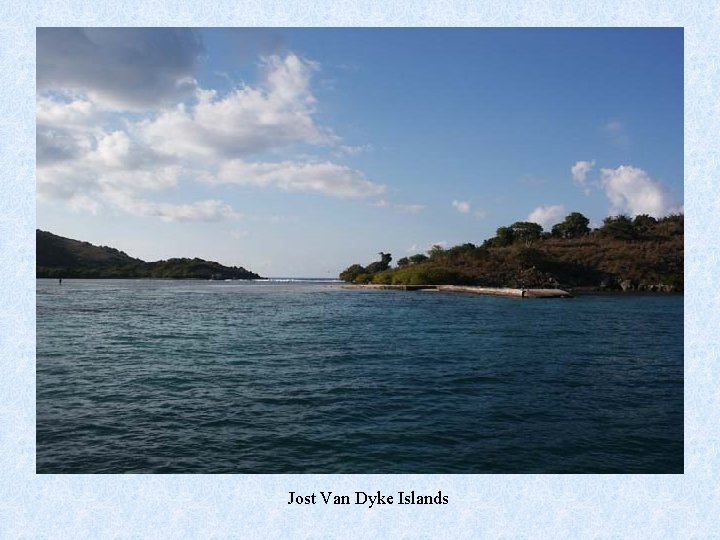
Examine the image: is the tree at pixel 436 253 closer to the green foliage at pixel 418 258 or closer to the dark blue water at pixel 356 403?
the green foliage at pixel 418 258

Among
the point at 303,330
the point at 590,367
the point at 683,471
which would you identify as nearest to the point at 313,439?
the point at 683,471

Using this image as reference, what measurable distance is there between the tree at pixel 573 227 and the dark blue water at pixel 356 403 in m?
144

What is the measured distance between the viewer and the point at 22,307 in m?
11.4

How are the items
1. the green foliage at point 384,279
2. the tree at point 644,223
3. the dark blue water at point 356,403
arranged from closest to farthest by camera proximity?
the dark blue water at point 356,403, the green foliage at point 384,279, the tree at point 644,223

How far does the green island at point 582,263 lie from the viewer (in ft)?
350

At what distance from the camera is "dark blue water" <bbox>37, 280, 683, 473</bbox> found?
1072cm

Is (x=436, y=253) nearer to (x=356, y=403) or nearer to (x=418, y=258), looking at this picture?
(x=418, y=258)

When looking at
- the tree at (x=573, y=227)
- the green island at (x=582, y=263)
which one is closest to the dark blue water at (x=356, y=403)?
the green island at (x=582, y=263)

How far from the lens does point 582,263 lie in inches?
4715

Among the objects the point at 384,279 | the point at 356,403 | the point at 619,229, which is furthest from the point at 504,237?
the point at 356,403

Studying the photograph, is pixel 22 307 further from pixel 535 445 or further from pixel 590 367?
pixel 590 367

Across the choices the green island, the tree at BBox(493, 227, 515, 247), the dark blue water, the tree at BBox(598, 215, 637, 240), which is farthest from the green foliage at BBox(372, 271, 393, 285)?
the dark blue water

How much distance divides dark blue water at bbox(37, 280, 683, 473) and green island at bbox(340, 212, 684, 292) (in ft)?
254

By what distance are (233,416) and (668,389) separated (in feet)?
49.7
